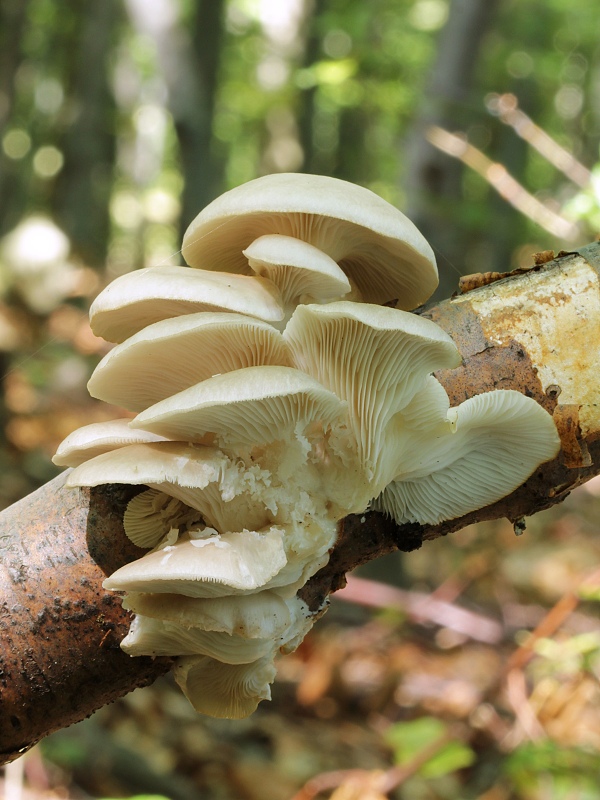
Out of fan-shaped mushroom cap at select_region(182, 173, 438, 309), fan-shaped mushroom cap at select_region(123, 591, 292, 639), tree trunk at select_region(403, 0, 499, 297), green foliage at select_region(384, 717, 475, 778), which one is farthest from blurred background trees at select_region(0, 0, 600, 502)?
green foliage at select_region(384, 717, 475, 778)

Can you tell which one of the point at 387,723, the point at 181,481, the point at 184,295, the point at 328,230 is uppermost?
the point at 328,230

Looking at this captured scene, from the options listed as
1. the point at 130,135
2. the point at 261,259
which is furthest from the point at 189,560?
the point at 130,135

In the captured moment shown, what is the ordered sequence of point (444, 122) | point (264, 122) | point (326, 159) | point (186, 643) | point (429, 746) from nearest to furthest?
point (186, 643) → point (429, 746) → point (444, 122) → point (264, 122) → point (326, 159)

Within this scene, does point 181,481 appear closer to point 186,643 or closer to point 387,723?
point 186,643

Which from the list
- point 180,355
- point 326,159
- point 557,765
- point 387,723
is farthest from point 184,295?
point 326,159

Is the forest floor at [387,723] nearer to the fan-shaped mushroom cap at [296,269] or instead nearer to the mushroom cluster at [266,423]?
the mushroom cluster at [266,423]

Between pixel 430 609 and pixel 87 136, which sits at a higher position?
pixel 87 136

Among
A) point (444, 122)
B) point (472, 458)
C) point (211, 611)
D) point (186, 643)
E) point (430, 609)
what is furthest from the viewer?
point (444, 122)
